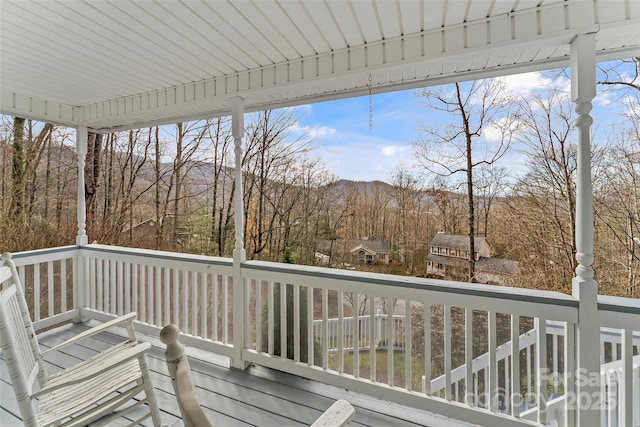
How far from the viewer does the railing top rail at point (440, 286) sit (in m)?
1.82

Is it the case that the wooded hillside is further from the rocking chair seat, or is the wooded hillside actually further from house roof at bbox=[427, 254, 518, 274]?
the rocking chair seat

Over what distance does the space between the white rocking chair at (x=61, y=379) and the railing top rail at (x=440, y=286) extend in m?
1.21

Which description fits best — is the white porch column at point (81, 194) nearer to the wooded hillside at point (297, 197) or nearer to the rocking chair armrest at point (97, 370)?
the wooded hillside at point (297, 197)

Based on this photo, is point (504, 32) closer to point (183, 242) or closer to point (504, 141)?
point (504, 141)

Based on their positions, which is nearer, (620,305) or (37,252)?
(620,305)

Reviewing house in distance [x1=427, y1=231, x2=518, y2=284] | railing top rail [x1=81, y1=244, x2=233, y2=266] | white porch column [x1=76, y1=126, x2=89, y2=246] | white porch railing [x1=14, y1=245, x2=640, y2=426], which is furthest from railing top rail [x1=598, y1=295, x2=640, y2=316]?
white porch column [x1=76, y1=126, x2=89, y2=246]

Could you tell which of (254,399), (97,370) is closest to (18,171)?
(97,370)

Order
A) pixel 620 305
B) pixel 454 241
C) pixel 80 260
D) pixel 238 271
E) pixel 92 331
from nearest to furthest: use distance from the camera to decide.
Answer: pixel 620 305, pixel 92 331, pixel 238 271, pixel 454 241, pixel 80 260

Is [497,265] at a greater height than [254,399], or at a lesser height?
greater

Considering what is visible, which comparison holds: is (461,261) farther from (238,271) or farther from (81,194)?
(81,194)

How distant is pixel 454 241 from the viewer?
310cm

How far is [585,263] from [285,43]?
2.43 metres

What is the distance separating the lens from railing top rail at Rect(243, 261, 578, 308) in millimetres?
1822

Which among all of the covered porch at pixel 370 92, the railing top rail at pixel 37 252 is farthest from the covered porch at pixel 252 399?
the railing top rail at pixel 37 252
